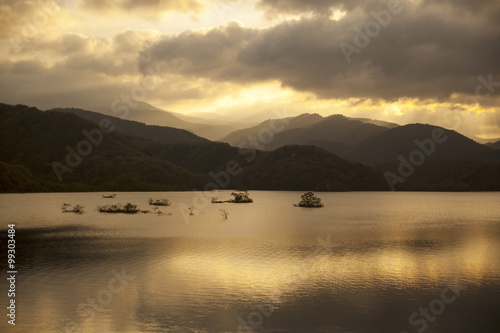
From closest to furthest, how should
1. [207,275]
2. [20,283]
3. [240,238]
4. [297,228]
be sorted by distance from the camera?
[20,283] < [207,275] < [240,238] < [297,228]

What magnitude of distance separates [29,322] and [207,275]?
15.8 meters

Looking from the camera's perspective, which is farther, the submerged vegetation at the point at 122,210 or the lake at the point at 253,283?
the submerged vegetation at the point at 122,210

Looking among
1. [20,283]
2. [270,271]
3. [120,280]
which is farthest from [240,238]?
[20,283]

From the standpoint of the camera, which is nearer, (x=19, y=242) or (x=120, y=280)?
(x=120, y=280)

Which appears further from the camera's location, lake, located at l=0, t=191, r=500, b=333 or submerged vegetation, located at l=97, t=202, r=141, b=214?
submerged vegetation, located at l=97, t=202, r=141, b=214

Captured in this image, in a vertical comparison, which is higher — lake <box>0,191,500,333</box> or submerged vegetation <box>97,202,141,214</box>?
submerged vegetation <box>97,202,141,214</box>

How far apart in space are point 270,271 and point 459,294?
15.8 meters

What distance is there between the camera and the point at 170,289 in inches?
1304

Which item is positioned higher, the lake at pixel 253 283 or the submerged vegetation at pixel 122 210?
the submerged vegetation at pixel 122 210

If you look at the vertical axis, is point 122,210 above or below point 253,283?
above

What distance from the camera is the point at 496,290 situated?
33.7 m

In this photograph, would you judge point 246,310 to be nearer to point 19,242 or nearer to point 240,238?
point 240,238

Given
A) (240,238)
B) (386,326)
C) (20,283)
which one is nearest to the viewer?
(386,326)

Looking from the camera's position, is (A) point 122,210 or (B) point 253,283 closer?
(B) point 253,283
